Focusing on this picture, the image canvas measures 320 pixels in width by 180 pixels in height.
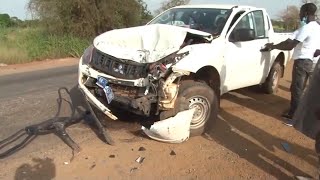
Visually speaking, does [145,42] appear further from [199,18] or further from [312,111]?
[312,111]

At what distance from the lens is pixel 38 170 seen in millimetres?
4730

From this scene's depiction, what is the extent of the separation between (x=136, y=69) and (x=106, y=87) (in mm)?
510

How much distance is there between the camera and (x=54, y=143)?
5629 mm

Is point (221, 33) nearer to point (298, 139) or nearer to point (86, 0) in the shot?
point (298, 139)

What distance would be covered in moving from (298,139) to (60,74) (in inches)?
335

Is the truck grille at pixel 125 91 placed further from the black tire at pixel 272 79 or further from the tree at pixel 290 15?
the tree at pixel 290 15

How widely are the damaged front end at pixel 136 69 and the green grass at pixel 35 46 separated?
38.7 feet

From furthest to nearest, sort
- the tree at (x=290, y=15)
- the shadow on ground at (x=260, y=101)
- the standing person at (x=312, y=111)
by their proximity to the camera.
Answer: the tree at (x=290, y=15) → the shadow on ground at (x=260, y=101) → the standing person at (x=312, y=111)

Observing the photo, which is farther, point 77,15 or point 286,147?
point 77,15

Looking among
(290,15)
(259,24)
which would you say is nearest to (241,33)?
(259,24)

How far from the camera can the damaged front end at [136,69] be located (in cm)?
545

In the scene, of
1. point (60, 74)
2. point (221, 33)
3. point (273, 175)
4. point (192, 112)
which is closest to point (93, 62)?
point (192, 112)

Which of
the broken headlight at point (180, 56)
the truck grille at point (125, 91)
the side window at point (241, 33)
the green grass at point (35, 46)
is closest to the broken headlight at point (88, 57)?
the truck grille at point (125, 91)

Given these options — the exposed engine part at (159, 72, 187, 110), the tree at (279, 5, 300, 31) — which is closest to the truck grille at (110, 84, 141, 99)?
the exposed engine part at (159, 72, 187, 110)
